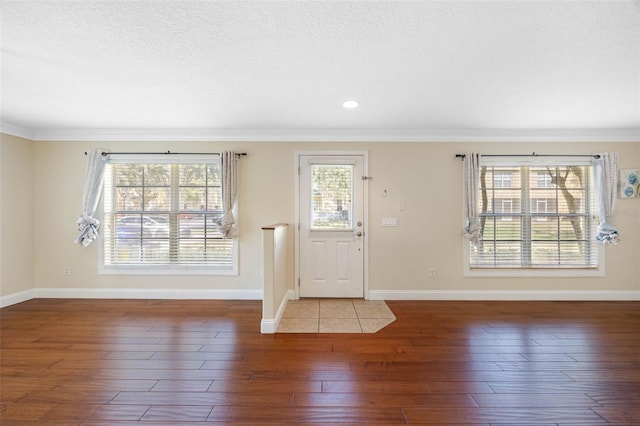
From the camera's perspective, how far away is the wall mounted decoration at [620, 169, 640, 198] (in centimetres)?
423

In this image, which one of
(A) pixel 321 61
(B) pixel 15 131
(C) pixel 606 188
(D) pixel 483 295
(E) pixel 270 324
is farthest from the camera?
(D) pixel 483 295

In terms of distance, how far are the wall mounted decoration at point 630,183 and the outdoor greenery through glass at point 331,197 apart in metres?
3.81

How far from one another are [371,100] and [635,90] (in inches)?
96.8

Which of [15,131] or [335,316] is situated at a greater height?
[15,131]

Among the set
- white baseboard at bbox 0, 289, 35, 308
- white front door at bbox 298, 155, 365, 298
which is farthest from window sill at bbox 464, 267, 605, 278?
white baseboard at bbox 0, 289, 35, 308

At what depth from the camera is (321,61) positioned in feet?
7.60

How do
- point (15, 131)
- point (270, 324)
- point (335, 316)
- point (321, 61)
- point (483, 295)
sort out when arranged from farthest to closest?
point (483, 295), point (15, 131), point (335, 316), point (270, 324), point (321, 61)

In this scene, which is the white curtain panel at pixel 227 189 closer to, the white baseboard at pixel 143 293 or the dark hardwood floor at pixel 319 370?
the white baseboard at pixel 143 293

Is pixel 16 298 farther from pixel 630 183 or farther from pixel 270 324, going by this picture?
pixel 630 183

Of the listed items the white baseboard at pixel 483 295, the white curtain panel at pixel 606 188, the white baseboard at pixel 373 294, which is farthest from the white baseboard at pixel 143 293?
the white curtain panel at pixel 606 188

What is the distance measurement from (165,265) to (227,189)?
1.45 meters

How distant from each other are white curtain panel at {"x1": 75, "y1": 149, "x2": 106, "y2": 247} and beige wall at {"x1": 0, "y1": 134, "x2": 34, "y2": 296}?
0.74 m

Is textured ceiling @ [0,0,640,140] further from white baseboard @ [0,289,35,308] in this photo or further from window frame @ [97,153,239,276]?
white baseboard @ [0,289,35,308]

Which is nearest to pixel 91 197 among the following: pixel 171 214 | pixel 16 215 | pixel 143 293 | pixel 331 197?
pixel 16 215
